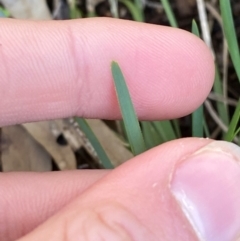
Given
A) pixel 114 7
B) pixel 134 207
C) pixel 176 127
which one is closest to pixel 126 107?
pixel 134 207

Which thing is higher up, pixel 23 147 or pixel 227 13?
pixel 227 13

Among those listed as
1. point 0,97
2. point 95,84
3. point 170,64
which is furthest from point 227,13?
point 0,97

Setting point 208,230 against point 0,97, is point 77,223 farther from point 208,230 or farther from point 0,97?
point 0,97

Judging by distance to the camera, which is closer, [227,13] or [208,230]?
[208,230]

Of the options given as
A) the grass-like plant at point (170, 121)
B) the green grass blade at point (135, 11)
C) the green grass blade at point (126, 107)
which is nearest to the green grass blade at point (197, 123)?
the grass-like plant at point (170, 121)

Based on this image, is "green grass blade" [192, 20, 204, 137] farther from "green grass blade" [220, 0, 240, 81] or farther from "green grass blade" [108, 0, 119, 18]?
"green grass blade" [108, 0, 119, 18]

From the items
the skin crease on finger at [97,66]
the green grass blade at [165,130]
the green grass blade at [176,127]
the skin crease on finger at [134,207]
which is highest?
the skin crease on finger at [97,66]

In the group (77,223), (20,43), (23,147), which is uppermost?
(20,43)

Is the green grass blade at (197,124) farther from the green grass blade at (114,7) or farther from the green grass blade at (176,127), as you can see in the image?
the green grass blade at (114,7)
